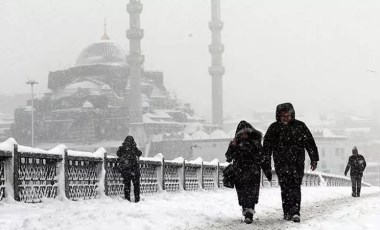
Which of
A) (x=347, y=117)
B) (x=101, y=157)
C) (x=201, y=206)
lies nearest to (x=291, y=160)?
(x=201, y=206)

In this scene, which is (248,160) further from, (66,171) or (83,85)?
(83,85)

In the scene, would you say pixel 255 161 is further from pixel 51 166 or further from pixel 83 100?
pixel 83 100

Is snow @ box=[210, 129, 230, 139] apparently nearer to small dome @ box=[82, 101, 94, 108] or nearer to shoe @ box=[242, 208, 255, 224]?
small dome @ box=[82, 101, 94, 108]

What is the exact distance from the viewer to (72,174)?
32.8 feet

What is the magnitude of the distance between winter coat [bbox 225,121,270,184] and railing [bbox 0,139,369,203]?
2995 mm

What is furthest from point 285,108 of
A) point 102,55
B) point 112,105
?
point 102,55

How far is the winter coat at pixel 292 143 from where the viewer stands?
23.8 feet

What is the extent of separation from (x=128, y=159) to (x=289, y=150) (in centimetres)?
425

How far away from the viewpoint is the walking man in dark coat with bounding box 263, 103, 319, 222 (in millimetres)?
7215

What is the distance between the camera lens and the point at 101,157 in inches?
437

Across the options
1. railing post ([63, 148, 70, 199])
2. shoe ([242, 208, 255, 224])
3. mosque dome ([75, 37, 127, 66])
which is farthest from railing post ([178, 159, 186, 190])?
mosque dome ([75, 37, 127, 66])

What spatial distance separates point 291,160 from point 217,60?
92664mm

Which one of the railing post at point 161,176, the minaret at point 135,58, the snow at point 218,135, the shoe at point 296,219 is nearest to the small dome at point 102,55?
the minaret at point 135,58

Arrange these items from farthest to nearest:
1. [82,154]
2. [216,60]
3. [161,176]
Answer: [216,60] → [161,176] → [82,154]
